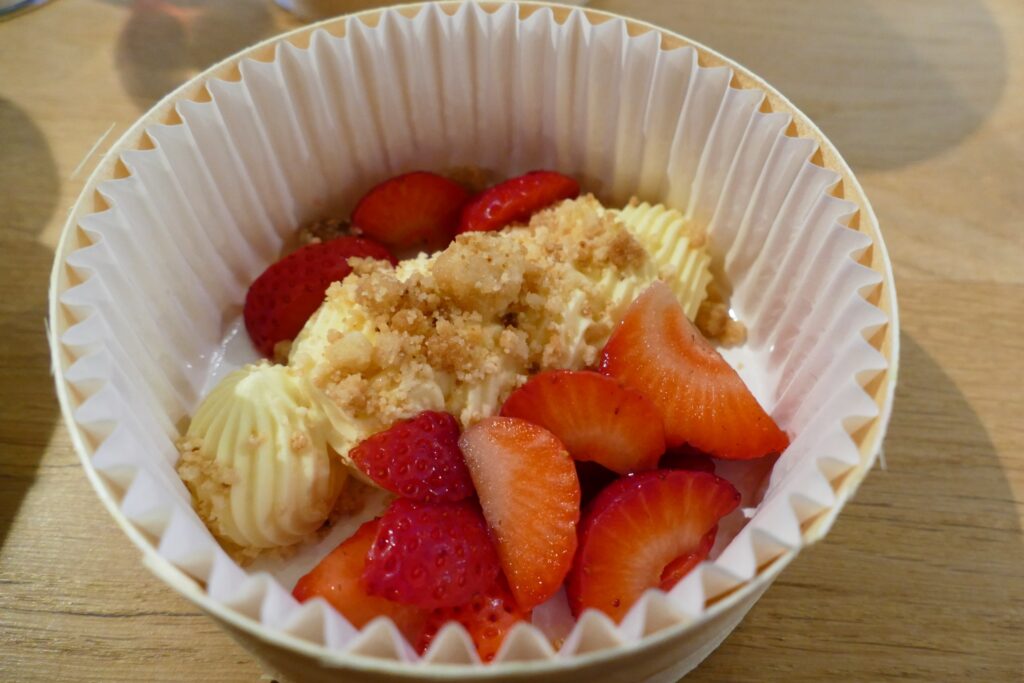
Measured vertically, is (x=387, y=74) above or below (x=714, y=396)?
above

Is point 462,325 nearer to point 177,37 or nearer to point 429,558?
point 429,558

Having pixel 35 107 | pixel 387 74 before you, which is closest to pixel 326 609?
pixel 387 74

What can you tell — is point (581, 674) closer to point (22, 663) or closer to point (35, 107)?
point (22, 663)

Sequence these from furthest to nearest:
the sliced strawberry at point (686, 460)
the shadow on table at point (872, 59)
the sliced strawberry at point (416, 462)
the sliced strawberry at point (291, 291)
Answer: the shadow on table at point (872, 59)
the sliced strawberry at point (291, 291)
the sliced strawberry at point (686, 460)
the sliced strawberry at point (416, 462)

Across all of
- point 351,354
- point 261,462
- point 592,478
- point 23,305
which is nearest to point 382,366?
point 351,354

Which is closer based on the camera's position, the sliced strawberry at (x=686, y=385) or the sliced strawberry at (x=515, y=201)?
the sliced strawberry at (x=686, y=385)

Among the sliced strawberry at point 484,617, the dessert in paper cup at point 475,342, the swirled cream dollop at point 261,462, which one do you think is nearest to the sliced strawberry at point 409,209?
the dessert in paper cup at point 475,342

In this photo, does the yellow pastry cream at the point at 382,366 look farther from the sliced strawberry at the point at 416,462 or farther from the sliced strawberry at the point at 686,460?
the sliced strawberry at the point at 686,460
